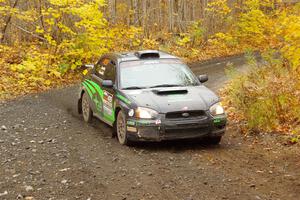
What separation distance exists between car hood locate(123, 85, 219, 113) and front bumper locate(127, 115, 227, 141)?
222 mm

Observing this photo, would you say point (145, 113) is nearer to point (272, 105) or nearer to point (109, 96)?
point (109, 96)

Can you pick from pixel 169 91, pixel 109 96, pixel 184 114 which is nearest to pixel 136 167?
pixel 184 114

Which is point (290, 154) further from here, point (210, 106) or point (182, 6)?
point (182, 6)

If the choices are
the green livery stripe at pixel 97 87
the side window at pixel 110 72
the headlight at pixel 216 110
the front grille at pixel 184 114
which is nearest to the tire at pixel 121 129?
the front grille at pixel 184 114

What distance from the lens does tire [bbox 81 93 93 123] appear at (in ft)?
38.2

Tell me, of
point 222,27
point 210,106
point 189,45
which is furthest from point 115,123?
point 222,27

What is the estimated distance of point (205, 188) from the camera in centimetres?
697

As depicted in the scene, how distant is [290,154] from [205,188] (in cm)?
247

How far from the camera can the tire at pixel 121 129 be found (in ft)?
30.4

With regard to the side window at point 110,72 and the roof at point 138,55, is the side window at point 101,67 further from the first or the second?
the roof at point 138,55

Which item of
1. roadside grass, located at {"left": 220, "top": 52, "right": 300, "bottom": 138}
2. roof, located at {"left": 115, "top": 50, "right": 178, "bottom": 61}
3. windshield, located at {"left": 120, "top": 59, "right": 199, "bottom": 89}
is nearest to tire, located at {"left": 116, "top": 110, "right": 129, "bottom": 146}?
windshield, located at {"left": 120, "top": 59, "right": 199, "bottom": 89}

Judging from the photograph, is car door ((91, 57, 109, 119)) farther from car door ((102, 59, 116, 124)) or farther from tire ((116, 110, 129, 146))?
tire ((116, 110, 129, 146))

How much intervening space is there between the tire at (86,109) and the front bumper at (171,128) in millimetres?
2786

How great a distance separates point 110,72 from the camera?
10.7m
